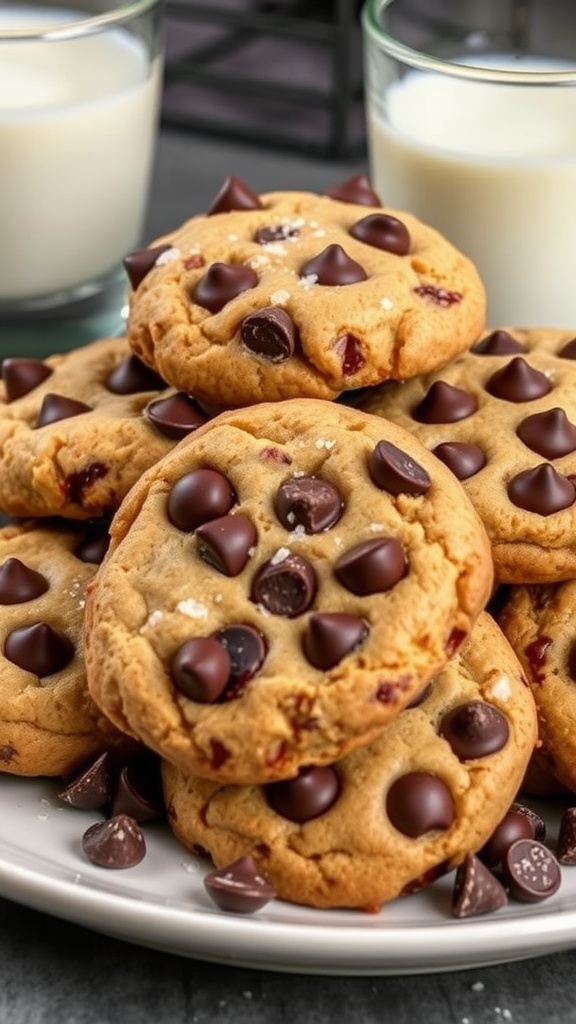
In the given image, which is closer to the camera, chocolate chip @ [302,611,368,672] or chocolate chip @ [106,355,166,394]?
chocolate chip @ [302,611,368,672]

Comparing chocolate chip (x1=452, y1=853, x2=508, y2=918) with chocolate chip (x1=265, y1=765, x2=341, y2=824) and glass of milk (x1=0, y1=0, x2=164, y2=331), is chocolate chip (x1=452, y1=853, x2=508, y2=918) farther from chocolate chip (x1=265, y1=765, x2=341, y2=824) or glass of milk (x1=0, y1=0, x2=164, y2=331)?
glass of milk (x1=0, y1=0, x2=164, y2=331)

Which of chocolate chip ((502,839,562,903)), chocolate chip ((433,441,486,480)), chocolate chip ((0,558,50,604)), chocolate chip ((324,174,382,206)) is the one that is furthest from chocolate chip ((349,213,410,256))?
chocolate chip ((502,839,562,903))

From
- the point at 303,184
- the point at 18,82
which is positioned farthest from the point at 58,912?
the point at 303,184

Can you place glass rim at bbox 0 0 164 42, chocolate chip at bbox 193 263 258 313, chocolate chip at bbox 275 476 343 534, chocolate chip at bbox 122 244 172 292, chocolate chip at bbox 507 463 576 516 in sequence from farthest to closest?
glass rim at bbox 0 0 164 42 → chocolate chip at bbox 122 244 172 292 → chocolate chip at bbox 193 263 258 313 → chocolate chip at bbox 507 463 576 516 → chocolate chip at bbox 275 476 343 534

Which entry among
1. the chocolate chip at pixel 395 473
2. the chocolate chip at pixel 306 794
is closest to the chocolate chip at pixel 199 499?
the chocolate chip at pixel 395 473

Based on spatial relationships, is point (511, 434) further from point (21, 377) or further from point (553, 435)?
point (21, 377)

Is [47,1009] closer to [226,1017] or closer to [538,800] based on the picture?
[226,1017]

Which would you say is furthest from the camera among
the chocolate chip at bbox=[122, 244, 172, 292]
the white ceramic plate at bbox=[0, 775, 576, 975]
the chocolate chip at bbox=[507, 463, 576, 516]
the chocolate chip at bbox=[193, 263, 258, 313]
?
the chocolate chip at bbox=[122, 244, 172, 292]

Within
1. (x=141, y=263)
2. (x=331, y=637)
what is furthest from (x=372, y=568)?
(x=141, y=263)
